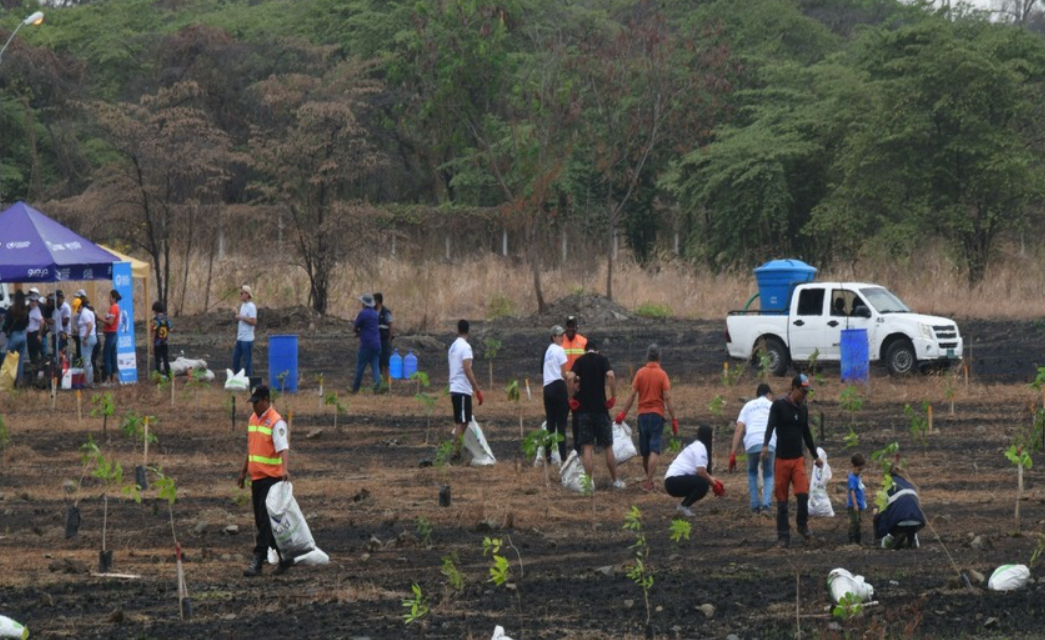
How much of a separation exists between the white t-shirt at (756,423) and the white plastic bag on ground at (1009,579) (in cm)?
404

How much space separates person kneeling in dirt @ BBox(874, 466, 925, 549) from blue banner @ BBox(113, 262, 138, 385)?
723 inches

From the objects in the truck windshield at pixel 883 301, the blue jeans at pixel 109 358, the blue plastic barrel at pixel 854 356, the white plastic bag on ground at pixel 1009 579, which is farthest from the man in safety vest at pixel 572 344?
the truck windshield at pixel 883 301

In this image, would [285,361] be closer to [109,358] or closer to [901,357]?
[109,358]

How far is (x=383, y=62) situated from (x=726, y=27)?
40.6 feet

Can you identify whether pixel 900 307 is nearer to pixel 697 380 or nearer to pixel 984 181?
pixel 697 380

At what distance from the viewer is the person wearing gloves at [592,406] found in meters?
18.3

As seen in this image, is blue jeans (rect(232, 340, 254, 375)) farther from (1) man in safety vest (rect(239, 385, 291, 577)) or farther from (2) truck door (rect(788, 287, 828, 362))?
(1) man in safety vest (rect(239, 385, 291, 577))

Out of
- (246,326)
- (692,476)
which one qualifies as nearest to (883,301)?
(246,326)

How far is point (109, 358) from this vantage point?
30703 mm

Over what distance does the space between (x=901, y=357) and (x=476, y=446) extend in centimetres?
1327

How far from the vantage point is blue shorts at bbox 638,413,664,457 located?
61.0ft

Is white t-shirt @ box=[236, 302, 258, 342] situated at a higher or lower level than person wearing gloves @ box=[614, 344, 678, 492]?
higher

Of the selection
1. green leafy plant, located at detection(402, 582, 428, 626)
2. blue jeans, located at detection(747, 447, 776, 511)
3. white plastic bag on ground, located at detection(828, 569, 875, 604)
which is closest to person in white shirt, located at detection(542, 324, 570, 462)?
blue jeans, located at detection(747, 447, 776, 511)

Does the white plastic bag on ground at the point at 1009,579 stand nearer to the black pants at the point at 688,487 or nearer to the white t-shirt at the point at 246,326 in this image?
the black pants at the point at 688,487
